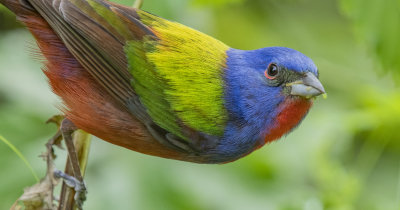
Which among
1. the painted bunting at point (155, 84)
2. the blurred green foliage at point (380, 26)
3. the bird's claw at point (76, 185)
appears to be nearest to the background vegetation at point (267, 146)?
the blurred green foliage at point (380, 26)

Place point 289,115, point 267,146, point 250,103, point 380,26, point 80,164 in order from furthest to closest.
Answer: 1. point 267,146
2. point 380,26
3. point 250,103
4. point 289,115
5. point 80,164

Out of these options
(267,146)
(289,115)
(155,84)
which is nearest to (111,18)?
(155,84)

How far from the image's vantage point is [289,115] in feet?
14.2

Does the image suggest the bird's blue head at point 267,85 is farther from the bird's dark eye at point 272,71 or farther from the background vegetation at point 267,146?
the background vegetation at point 267,146

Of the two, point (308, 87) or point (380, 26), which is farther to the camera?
point (380, 26)

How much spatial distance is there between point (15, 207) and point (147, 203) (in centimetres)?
149

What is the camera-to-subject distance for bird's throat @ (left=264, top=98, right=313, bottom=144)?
430 centimetres

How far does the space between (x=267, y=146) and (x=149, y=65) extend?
179 cm

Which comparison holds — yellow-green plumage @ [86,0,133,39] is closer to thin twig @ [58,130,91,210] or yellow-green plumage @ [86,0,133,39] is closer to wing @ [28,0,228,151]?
wing @ [28,0,228,151]

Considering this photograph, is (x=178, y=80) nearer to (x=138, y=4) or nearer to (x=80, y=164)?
(x=138, y=4)

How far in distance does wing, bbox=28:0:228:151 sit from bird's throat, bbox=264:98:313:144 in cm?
33

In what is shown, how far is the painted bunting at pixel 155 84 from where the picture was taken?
173 inches

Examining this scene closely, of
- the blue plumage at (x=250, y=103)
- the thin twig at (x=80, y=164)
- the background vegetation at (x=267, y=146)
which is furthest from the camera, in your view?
the background vegetation at (x=267, y=146)

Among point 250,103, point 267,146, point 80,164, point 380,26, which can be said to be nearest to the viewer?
point 80,164
